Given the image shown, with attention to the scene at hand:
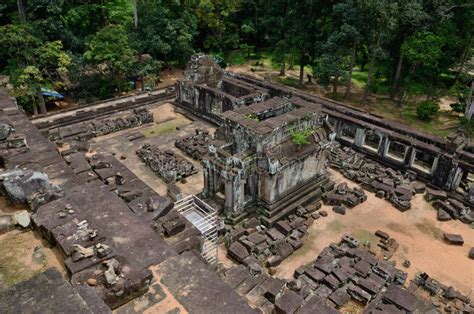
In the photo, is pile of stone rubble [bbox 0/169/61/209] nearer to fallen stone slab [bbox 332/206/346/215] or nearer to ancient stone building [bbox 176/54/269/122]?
fallen stone slab [bbox 332/206/346/215]

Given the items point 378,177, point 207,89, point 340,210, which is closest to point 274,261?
point 340,210

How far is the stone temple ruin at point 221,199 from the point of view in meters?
5.58

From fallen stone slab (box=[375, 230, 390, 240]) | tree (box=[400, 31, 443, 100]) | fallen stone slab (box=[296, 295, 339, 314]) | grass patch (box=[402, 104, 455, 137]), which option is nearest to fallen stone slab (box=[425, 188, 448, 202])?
fallen stone slab (box=[375, 230, 390, 240])

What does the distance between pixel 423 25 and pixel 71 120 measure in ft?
94.1

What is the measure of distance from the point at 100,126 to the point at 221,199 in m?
13.1

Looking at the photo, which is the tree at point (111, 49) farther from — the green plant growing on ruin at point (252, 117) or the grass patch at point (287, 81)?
the green plant growing on ruin at point (252, 117)

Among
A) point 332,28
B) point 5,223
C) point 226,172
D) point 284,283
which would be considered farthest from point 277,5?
point 5,223

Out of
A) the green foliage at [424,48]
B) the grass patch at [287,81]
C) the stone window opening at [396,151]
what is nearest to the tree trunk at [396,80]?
the green foliage at [424,48]

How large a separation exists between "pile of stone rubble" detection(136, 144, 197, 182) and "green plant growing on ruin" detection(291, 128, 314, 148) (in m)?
6.82

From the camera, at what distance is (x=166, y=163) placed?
20469 millimetres

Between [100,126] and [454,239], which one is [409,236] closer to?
[454,239]

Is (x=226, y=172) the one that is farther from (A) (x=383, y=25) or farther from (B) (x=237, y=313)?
(A) (x=383, y=25)

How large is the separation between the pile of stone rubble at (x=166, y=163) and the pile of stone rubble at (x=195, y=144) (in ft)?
2.55

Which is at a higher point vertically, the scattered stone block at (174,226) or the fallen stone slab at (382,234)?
the scattered stone block at (174,226)
